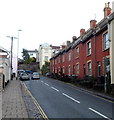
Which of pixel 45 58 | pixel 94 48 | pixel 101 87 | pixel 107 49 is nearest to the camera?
pixel 101 87

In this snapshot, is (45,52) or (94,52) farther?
(45,52)

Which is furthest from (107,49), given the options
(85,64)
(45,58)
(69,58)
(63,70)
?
(45,58)

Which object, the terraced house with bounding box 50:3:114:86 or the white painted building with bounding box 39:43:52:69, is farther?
the white painted building with bounding box 39:43:52:69

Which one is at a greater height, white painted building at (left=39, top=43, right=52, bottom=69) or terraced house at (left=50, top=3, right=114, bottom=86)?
white painted building at (left=39, top=43, right=52, bottom=69)

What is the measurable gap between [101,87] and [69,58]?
20.8 metres

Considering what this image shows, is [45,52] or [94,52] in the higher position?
[45,52]

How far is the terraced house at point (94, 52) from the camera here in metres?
22.6

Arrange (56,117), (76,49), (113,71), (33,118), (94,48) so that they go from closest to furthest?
(33,118) → (56,117) → (113,71) → (94,48) → (76,49)

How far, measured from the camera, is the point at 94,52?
26469mm

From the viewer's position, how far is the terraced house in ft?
74.1

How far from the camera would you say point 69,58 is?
4128 cm

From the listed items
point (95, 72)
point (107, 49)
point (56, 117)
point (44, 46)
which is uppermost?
point (44, 46)

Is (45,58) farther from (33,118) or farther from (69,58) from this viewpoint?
(33,118)

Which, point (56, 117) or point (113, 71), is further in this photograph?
point (113, 71)
